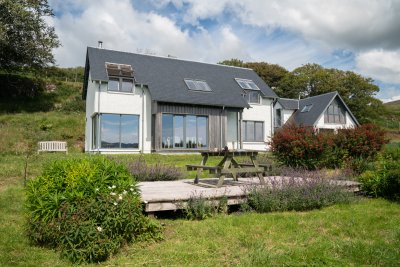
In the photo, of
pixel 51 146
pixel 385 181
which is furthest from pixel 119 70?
pixel 385 181

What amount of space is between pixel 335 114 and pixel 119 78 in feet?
80.3

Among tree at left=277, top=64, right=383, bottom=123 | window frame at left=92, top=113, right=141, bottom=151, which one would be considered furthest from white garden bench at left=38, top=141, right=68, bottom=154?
tree at left=277, top=64, right=383, bottom=123

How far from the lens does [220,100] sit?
2359 centimetres

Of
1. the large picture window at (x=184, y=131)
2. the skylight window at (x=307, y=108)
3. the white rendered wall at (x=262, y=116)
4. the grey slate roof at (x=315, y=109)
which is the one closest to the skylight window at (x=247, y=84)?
the white rendered wall at (x=262, y=116)

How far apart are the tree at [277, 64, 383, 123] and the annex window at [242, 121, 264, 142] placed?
58.5 feet

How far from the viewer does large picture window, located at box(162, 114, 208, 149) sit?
22125 millimetres

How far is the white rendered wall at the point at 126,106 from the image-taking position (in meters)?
20.9

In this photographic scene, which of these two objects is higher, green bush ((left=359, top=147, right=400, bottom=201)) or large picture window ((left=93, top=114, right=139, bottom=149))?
large picture window ((left=93, top=114, right=139, bottom=149))

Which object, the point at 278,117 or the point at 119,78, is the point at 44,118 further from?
the point at 278,117

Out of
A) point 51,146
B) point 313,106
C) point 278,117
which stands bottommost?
point 51,146

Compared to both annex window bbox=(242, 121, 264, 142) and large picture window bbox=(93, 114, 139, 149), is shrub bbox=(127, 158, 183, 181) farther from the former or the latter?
annex window bbox=(242, 121, 264, 142)

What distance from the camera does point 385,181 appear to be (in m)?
8.14

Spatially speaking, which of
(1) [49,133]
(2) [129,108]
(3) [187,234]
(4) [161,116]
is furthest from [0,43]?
(3) [187,234]

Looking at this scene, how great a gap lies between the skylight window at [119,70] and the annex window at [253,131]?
955 centimetres
